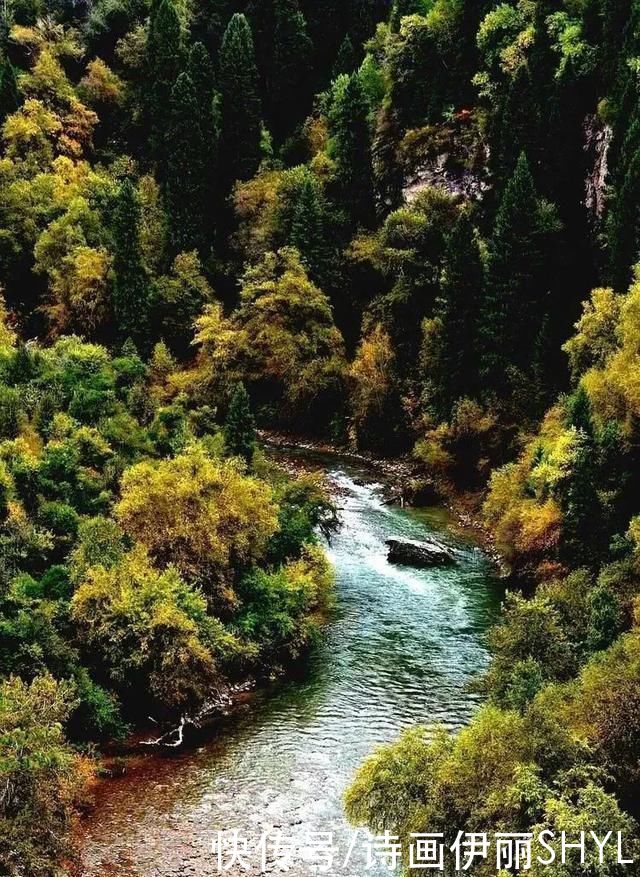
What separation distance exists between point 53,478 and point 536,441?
88.1 feet

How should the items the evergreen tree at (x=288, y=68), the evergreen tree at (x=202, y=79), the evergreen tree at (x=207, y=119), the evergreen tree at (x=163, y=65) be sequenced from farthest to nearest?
the evergreen tree at (x=288, y=68) < the evergreen tree at (x=163, y=65) < the evergreen tree at (x=202, y=79) < the evergreen tree at (x=207, y=119)

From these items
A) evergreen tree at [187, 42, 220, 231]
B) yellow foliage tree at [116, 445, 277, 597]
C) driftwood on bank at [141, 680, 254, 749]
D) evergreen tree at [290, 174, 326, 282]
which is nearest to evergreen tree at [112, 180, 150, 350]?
evergreen tree at [187, 42, 220, 231]

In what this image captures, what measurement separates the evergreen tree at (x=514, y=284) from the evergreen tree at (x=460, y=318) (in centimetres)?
102

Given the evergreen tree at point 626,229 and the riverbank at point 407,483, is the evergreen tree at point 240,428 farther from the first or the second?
the evergreen tree at point 626,229

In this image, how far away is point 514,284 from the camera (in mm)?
62312

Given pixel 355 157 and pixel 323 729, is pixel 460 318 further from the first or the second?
pixel 323 729

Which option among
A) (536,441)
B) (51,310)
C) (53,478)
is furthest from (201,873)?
(51,310)

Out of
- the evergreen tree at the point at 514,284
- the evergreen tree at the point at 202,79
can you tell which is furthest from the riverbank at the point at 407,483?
the evergreen tree at the point at 202,79

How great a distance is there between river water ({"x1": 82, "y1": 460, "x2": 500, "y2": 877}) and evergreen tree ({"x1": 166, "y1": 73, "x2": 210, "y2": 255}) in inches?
1781

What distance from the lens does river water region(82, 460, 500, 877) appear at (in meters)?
28.1

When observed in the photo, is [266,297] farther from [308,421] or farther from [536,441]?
[536,441]

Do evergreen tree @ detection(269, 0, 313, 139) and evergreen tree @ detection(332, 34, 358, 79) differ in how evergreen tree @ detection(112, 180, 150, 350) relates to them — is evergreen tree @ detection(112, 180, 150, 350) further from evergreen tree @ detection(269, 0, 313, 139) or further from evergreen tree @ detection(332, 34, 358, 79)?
evergreen tree @ detection(332, 34, 358, 79)

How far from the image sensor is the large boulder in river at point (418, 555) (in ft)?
162

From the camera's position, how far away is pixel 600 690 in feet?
83.7
